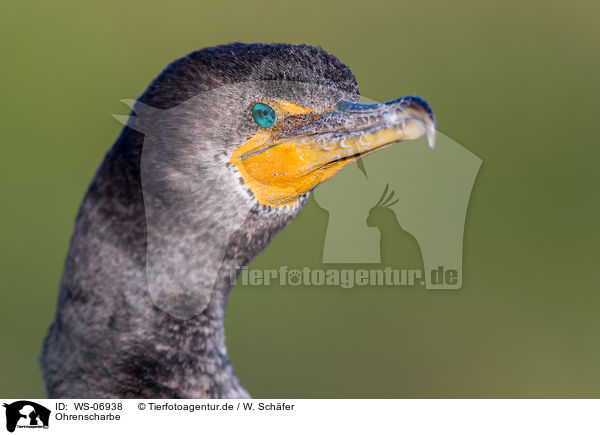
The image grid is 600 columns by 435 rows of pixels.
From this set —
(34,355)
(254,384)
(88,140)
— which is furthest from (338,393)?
(88,140)

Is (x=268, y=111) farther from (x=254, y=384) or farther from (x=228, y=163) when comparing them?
(x=254, y=384)

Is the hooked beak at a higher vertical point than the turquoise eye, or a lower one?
lower

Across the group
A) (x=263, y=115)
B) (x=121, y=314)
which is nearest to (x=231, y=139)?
(x=263, y=115)

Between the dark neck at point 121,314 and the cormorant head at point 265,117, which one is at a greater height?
the cormorant head at point 265,117

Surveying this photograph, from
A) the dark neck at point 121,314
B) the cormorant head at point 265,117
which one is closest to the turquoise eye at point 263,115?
the cormorant head at point 265,117

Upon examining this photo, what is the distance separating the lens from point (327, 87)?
2.67 meters

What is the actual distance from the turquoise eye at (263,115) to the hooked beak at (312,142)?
0.02 metres

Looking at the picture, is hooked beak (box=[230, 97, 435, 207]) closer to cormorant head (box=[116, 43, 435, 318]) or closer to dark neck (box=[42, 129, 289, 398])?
cormorant head (box=[116, 43, 435, 318])

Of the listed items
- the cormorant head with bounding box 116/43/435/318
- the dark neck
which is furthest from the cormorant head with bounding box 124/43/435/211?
the dark neck

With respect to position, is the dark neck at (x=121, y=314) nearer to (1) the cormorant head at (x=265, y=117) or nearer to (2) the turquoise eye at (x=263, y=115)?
(1) the cormorant head at (x=265, y=117)

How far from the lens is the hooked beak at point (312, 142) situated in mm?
2561

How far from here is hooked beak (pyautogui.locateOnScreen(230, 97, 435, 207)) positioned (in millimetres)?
2561

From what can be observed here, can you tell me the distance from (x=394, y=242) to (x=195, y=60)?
2615 mm

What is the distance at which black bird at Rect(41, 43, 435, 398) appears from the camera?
2.57 meters
